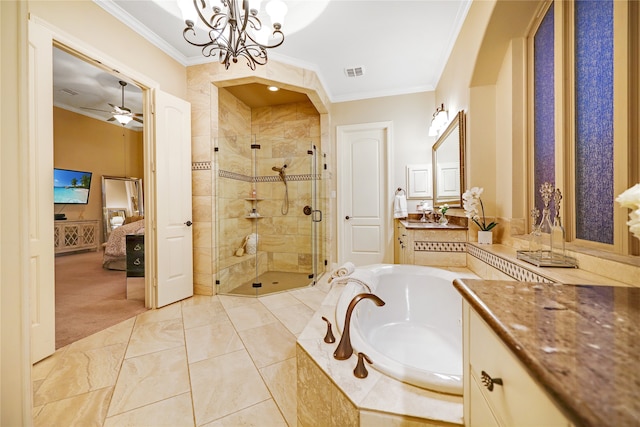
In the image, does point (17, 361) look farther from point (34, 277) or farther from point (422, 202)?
point (422, 202)

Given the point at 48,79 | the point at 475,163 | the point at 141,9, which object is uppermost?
the point at 141,9

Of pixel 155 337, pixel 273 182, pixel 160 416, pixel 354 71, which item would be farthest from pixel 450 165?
pixel 155 337

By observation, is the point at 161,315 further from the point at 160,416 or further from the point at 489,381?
the point at 489,381

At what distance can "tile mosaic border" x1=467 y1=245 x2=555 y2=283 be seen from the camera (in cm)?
120

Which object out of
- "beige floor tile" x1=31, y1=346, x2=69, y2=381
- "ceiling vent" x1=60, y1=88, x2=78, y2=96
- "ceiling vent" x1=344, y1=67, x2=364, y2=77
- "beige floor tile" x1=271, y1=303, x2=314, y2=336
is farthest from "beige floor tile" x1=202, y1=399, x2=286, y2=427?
"ceiling vent" x1=60, y1=88, x2=78, y2=96

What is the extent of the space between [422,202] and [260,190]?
2312mm

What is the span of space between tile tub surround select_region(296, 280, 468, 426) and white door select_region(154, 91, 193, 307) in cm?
200

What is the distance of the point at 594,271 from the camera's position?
1094mm

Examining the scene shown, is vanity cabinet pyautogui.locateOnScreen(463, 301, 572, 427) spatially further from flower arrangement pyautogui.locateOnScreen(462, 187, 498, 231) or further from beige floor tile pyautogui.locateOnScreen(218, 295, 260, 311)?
beige floor tile pyautogui.locateOnScreen(218, 295, 260, 311)

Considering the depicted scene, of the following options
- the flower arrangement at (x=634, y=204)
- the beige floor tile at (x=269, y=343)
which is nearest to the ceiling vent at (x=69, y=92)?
the beige floor tile at (x=269, y=343)

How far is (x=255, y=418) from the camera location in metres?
1.22

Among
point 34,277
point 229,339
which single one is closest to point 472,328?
point 229,339

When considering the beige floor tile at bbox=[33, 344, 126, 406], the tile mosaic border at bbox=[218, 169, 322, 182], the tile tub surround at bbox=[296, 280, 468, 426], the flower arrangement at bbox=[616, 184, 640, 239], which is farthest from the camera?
the tile mosaic border at bbox=[218, 169, 322, 182]

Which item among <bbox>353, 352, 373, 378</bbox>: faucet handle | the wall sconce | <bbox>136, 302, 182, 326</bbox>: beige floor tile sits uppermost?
the wall sconce
